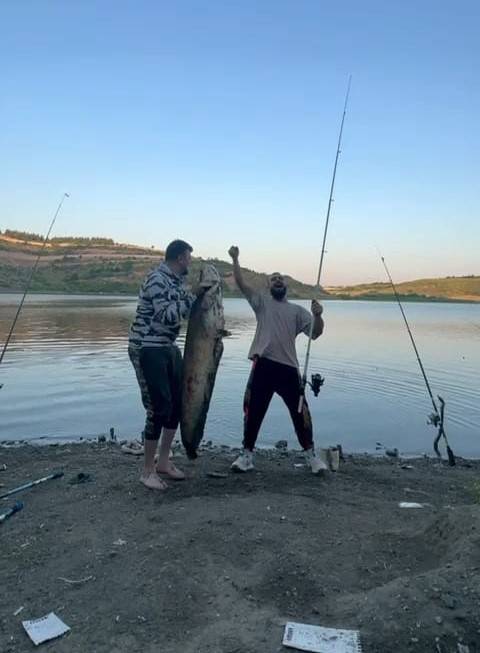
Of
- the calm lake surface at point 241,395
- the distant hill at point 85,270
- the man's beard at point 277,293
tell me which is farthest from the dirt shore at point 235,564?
the distant hill at point 85,270

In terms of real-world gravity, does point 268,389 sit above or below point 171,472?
above

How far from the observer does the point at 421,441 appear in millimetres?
12383

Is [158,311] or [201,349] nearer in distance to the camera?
[158,311]

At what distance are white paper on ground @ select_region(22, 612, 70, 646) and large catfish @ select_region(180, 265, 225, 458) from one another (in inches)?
109

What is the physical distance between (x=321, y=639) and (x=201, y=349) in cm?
339

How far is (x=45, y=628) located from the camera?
4.00m

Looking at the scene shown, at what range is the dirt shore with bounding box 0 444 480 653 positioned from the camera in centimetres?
383

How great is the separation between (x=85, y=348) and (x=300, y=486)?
751 inches

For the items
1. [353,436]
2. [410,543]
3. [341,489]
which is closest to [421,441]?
[353,436]

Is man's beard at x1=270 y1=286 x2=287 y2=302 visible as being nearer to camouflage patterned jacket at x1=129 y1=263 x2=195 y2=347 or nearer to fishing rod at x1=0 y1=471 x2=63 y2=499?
camouflage patterned jacket at x1=129 y1=263 x2=195 y2=347

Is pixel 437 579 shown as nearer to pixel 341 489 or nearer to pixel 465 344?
pixel 341 489

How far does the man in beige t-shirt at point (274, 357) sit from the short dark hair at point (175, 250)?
38.2 inches

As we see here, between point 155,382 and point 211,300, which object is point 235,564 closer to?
point 155,382

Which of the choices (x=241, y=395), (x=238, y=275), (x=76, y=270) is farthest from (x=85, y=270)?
(x=238, y=275)
